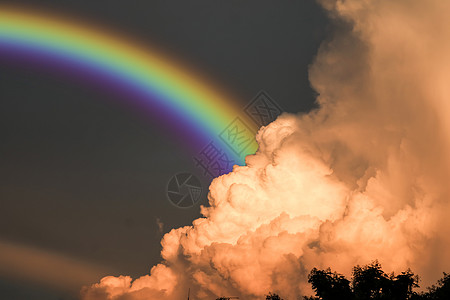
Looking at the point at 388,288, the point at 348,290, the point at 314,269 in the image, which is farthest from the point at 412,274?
the point at 314,269

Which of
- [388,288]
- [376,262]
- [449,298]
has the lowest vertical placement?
[449,298]

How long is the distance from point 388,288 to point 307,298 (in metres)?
13.8

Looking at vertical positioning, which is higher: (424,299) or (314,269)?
(314,269)

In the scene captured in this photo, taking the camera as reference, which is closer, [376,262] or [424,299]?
[424,299]

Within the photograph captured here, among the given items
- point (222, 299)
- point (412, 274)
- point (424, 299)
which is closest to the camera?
point (424, 299)

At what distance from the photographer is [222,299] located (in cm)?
9600

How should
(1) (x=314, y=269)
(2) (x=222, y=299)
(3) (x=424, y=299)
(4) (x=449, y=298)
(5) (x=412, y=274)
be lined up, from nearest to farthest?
(4) (x=449, y=298)
(3) (x=424, y=299)
(5) (x=412, y=274)
(1) (x=314, y=269)
(2) (x=222, y=299)

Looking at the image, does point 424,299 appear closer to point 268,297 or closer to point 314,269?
point 314,269

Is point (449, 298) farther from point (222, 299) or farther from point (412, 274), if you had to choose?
point (222, 299)

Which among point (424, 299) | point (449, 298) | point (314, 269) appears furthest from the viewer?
point (314, 269)

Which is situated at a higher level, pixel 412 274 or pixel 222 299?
pixel 222 299

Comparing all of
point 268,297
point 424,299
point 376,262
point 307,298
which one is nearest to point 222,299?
point 268,297

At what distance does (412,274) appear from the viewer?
73.6 m

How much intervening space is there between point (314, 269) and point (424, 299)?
821 inches
